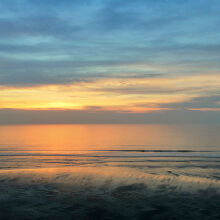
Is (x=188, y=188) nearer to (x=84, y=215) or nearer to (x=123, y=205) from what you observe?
(x=123, y=205)

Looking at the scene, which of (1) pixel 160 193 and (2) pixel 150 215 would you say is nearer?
(2) pixel 150 215

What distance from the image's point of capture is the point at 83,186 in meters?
14.4

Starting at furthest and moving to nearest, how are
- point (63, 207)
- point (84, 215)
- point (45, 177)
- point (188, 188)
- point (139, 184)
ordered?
point (45, 177)
point (139, 184)
point (188, 188)
point (63, 207)
point (84, 215)

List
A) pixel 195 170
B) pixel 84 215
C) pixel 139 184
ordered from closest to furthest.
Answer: pixel 84 215 → pixel 139 184 → pixel 195 170

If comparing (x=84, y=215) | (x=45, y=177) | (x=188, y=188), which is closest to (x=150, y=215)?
(x=84, y=215)

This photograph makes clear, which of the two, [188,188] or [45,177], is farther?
[45,177]

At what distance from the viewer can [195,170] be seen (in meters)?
19.6

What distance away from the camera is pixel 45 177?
16.8m

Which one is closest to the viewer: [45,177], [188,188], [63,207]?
[63,207]

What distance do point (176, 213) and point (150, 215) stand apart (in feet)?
3.59

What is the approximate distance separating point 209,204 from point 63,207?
6421 mm

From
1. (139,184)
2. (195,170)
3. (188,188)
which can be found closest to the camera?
(188,188)

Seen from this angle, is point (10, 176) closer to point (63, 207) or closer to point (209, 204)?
point (63, 207)

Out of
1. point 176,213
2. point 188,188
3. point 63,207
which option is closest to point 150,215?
point 176,213
